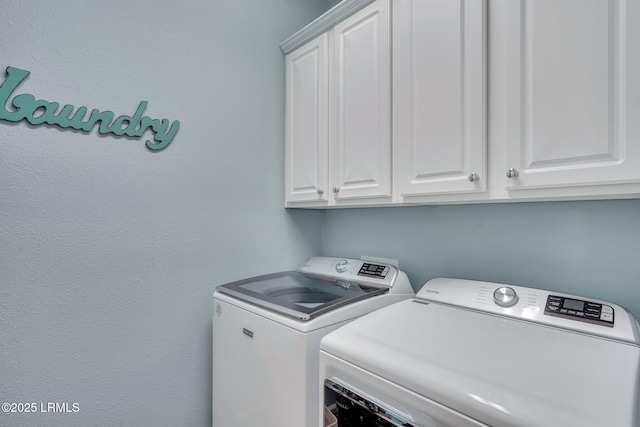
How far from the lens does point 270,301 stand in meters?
1.30

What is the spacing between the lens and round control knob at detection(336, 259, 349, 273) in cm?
173

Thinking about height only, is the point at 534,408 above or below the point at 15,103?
below

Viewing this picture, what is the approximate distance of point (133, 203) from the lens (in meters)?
1.43

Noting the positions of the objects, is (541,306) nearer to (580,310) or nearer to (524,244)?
(580,310)

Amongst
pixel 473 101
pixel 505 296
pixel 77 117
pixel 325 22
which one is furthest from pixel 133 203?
pixel 505 296

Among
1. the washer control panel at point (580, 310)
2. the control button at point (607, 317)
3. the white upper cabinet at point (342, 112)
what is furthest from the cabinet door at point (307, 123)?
the control button at point (607, 317)

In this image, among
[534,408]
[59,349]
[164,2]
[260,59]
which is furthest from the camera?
[260,59]

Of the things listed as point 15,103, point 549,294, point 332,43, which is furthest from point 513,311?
point 15,103

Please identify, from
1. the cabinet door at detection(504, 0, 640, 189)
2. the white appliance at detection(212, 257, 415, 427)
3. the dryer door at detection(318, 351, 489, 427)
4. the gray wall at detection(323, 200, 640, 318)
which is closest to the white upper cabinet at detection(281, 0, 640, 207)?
the cabinet door at detection(504, 0, 640, 189)

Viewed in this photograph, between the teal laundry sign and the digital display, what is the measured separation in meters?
1.75

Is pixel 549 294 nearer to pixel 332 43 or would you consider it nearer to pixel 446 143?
pixel 446 143

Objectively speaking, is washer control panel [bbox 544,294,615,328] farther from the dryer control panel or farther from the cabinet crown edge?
the cabinet crown edge

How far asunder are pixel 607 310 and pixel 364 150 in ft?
3.36

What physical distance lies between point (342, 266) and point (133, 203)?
1.09 meters
